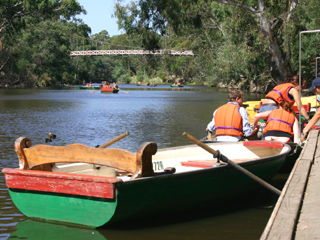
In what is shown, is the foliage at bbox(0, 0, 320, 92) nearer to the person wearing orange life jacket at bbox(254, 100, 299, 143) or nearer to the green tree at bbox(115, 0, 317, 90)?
the green tree at bbox(115, 0, 317, 90)

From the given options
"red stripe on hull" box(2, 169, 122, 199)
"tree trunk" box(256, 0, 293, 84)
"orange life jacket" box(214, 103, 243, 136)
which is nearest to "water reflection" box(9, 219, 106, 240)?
"red stripe on hull" box(2, 169, 122, 199)

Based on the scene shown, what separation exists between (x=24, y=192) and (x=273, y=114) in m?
4.20

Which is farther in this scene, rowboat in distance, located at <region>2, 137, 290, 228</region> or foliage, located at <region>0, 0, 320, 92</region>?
foliage, located at <region>0, 0, 320, 92</region>

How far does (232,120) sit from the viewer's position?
7.25 m

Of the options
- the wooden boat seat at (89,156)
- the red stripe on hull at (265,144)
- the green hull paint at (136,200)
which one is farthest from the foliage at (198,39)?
the wooden boat seat at (89,156)

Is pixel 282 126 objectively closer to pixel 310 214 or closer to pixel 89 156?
pixel 89 156

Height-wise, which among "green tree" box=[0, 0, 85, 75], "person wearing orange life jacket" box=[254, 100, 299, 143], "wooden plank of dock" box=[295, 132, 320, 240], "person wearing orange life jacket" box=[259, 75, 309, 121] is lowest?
"wooden plank of dock" box=[295, 132, 320, 240]

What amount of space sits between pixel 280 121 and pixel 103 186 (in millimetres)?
3882

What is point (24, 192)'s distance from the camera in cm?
512

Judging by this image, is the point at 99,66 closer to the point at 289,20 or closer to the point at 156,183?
the point at 289,20

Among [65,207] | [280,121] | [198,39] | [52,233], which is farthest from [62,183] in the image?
[198,39]

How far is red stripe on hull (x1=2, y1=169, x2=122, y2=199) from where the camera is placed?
4.66 meters

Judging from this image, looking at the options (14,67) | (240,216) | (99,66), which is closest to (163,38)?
(240,216)

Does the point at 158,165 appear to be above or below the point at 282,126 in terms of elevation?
below
